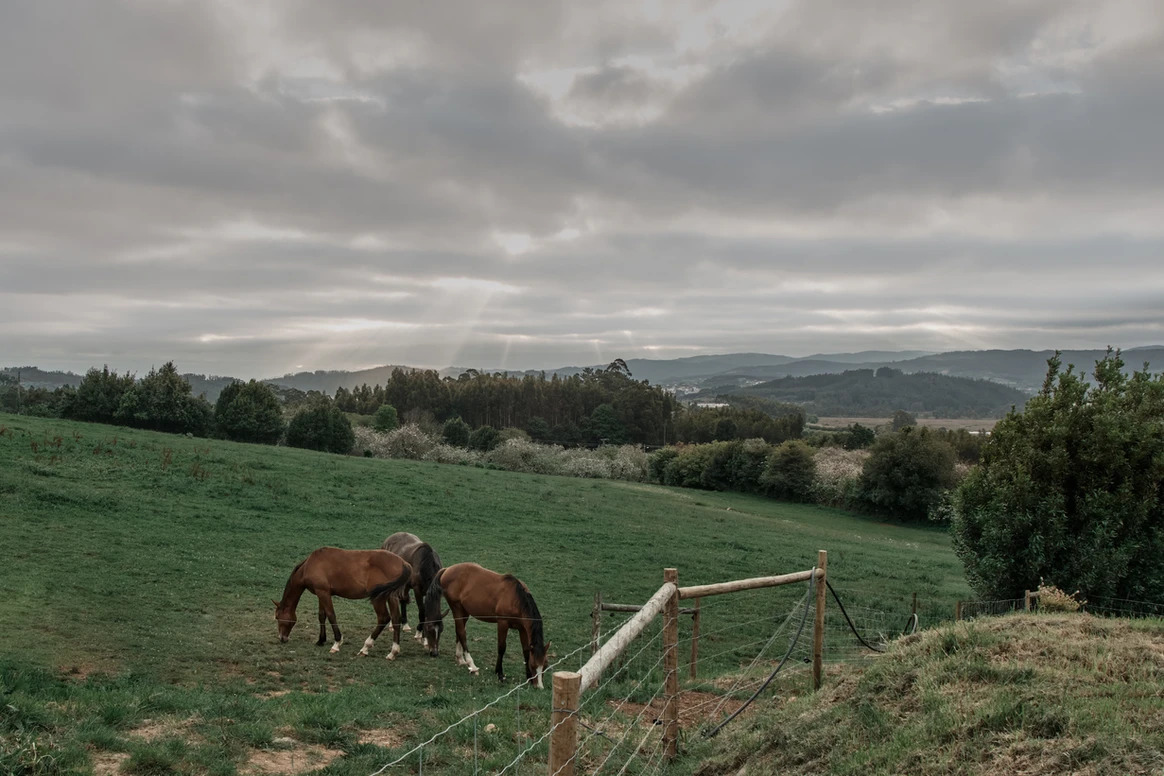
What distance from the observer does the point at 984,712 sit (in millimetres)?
4988

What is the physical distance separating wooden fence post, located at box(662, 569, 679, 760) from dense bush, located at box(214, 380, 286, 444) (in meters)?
52.7

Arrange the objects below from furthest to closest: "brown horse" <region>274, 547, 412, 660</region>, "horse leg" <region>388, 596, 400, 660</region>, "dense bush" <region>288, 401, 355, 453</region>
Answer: "dense bush" <region>288, 401, 355, 453</region>
"brown horse" <region>274, 547, 412, 660</region>
"horse leg" <region>388, 596, 400, 660</region>

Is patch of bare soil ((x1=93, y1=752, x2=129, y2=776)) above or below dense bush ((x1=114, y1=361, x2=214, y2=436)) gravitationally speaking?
below

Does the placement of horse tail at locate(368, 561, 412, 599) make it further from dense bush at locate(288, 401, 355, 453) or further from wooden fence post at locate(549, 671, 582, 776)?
dense bush at locate(288, 401, 355, 453)

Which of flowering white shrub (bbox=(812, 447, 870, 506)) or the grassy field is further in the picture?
flowering white shrub (bbox=(812, 447, 870, 506))

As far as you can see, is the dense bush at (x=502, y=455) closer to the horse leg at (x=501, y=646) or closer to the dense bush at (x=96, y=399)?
the dense bush at (x=96, y=399)

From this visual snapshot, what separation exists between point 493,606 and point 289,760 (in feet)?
15.2

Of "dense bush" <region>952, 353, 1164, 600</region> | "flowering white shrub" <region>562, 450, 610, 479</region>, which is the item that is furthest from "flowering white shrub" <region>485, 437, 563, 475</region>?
"dense bush" <region>952, 353, 1164, 600</region>

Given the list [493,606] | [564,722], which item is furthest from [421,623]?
[564,722]

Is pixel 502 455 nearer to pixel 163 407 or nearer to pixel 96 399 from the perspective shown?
pixel 163 407

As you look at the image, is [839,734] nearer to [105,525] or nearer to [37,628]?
[37,628]

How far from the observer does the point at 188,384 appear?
51.5 metres

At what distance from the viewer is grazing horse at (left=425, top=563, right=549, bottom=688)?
10.5 metres

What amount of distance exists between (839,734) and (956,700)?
919 millimetres
